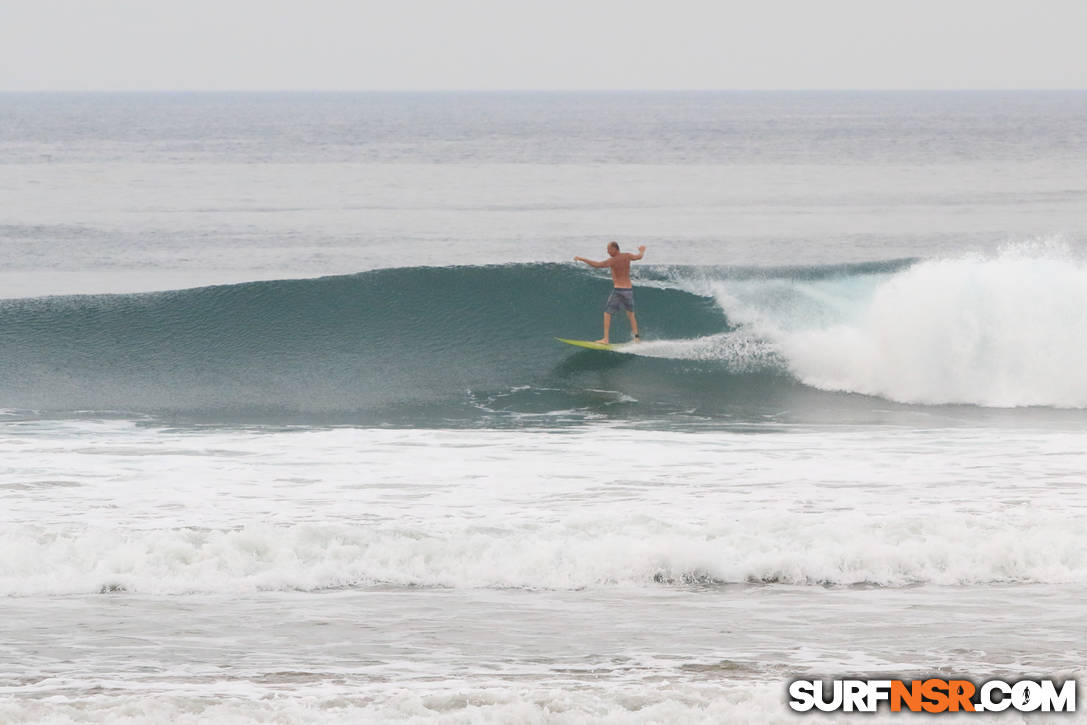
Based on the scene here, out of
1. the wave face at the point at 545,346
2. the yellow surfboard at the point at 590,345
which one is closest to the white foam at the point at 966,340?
the wave face at the point at 545,346

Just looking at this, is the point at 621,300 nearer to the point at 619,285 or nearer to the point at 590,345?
the point at 619,285

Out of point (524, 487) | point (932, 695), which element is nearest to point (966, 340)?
point (524, 487)

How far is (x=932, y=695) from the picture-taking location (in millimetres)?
4801

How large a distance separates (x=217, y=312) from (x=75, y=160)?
44.2m

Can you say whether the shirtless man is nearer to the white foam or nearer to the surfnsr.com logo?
the white foam

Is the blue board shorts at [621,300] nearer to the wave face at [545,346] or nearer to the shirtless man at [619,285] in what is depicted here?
the shirtless man at [619,285]

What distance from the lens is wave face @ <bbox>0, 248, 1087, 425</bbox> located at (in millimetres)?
11594

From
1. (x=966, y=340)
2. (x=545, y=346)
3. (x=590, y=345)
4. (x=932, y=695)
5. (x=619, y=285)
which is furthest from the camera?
(x=545, y=346)

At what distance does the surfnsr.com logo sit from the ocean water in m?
0.11

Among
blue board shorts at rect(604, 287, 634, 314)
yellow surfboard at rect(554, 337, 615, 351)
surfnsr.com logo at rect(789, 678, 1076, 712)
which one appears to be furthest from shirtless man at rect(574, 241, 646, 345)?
surfnsr.com logo at rect(789, 678, 1076, 712)

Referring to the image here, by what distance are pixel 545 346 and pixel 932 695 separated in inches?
370

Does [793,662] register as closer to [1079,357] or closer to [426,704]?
[426,704]

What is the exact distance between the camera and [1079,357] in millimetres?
11914

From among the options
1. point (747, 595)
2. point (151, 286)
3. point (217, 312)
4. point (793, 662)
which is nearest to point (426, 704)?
point (793, 662)
